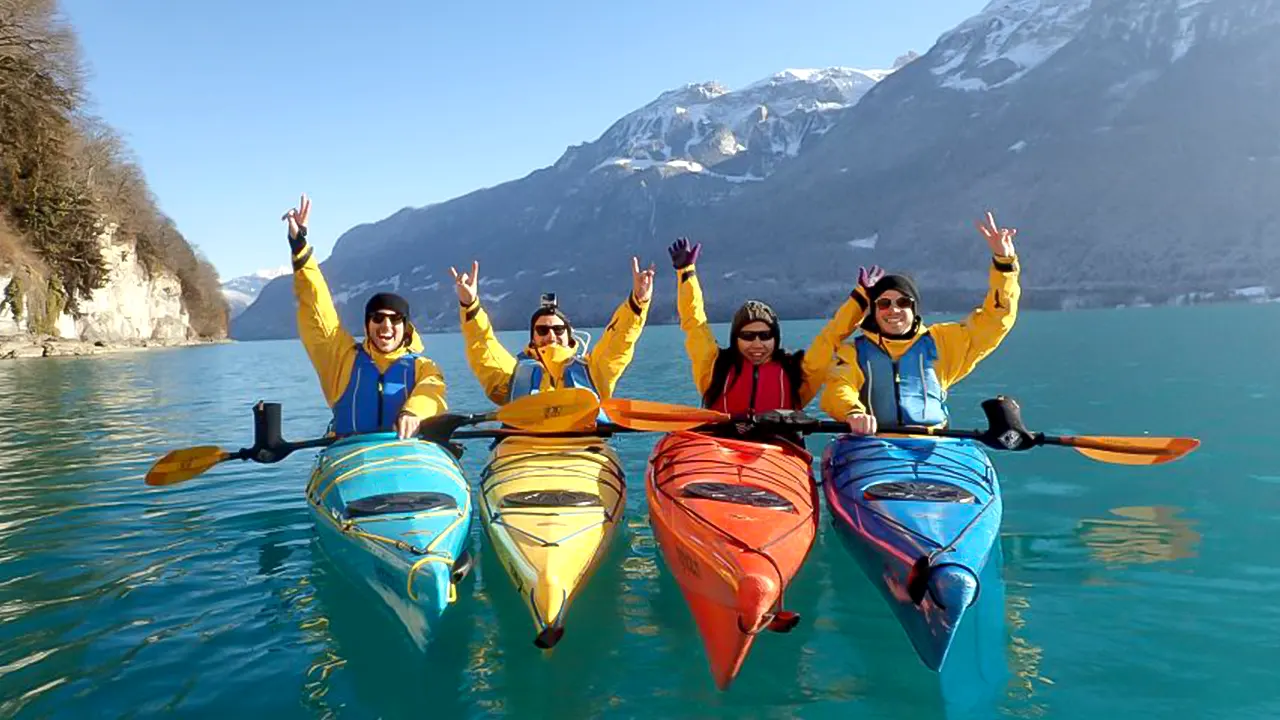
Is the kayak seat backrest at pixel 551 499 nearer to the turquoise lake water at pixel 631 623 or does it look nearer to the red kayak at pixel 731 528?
the red kayak at pixel 731 528

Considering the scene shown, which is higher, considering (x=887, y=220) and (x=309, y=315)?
(x=887, y=220)

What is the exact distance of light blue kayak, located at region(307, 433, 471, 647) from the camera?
4.70m

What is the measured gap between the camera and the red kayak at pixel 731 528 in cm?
421

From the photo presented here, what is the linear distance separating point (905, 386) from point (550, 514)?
11.4 ft

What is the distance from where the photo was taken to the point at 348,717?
415cm

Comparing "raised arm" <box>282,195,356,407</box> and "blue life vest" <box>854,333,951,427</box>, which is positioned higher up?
"raised arm" <box>282,195,356,407</box>

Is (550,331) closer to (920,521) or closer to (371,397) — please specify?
(371,397)

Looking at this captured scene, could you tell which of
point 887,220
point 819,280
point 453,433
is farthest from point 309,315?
point 887,220

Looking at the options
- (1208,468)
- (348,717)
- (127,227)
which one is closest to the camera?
(348,717)

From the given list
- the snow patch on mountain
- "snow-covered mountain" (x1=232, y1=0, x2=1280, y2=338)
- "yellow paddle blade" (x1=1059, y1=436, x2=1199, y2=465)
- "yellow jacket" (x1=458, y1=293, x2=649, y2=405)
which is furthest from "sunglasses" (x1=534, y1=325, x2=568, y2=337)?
the snow patch on mountain

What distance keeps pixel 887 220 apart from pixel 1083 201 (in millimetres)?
34338

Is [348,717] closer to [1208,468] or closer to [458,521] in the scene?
[458,521]

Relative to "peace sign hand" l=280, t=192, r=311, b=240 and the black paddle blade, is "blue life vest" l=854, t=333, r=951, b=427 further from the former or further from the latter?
"peace sign hand" l=280, t=192, r=311, b=240

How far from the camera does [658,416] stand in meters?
6.65
